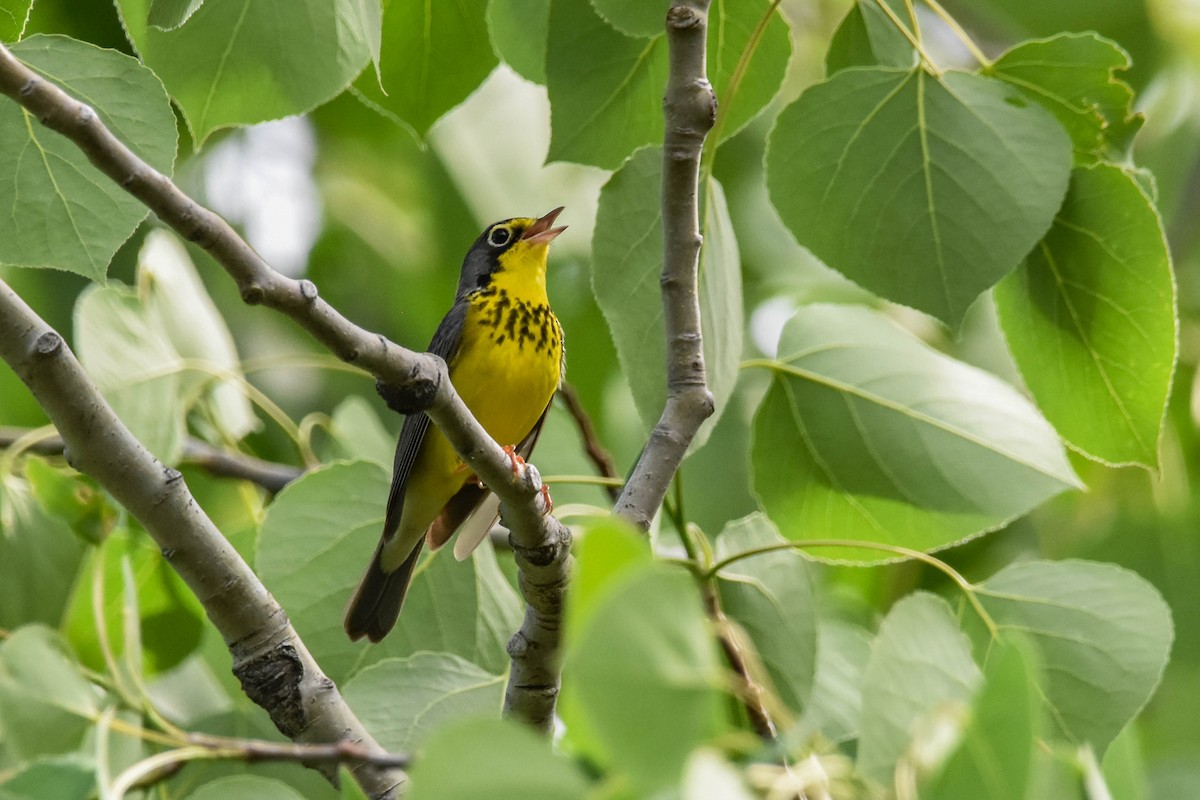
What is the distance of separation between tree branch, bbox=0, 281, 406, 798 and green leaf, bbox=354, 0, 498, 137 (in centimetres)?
97

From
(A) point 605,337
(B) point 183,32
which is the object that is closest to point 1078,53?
(B) point 183,32

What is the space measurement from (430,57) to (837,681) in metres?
1.95

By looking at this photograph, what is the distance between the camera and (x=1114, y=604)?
3.02 metres

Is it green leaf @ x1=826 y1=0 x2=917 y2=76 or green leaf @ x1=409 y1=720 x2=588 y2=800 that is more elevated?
green leaf @ x1=826 y1=0 x2=917 y2=76

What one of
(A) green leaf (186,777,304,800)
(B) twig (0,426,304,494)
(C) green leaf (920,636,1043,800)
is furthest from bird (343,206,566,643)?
(C) green leaf (920,636,1043,800)

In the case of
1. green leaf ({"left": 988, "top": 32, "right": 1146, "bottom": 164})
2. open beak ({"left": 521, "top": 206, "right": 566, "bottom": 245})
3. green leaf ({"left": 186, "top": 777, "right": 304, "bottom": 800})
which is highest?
green leaf ({"left": 988, "top": 32, "right": 1146, "bottom": 164})

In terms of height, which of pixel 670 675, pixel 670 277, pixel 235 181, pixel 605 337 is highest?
pixel 670 675

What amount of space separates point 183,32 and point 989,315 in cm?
476

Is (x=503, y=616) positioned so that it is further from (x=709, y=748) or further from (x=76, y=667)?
(x=709, y=748)

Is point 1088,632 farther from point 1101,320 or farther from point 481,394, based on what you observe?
point 481,394

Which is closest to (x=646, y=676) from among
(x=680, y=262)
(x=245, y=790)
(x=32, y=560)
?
(x=245, y=790)

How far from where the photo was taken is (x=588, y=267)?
7.33 m

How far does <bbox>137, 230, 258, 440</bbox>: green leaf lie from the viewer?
13.9ft

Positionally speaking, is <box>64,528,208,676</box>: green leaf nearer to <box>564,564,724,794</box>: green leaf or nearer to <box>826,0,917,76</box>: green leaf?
<box>826,0,917,76</box>: green leaf
